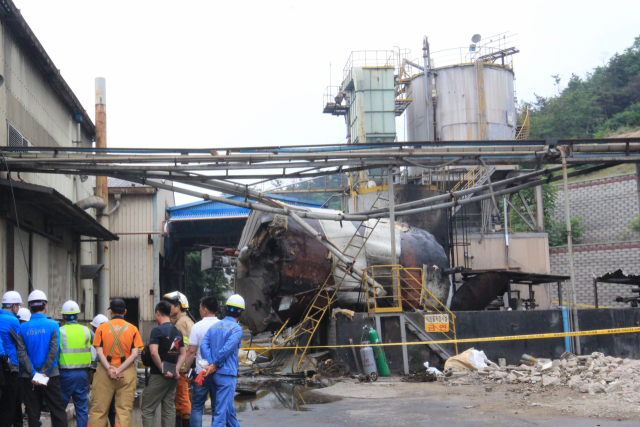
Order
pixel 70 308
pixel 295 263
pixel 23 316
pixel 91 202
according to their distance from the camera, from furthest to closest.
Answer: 1. pixel 91 202
2. pixel 295 263
3. pixel 23 316
4. pixel 70 308

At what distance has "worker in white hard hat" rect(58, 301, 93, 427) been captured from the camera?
306 inches

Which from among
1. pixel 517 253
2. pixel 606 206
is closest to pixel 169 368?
pixel 517 253

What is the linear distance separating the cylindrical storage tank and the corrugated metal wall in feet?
52.8

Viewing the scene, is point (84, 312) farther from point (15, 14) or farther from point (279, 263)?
point (15, 14)

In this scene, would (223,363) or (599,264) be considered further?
(599,264)

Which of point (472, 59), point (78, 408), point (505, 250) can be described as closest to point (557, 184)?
point (472, 59)

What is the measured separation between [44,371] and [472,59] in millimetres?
31450

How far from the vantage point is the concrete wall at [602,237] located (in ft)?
102

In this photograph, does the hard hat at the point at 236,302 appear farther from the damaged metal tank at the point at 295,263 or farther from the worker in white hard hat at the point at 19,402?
the damaged metal tank at the point at 295,263

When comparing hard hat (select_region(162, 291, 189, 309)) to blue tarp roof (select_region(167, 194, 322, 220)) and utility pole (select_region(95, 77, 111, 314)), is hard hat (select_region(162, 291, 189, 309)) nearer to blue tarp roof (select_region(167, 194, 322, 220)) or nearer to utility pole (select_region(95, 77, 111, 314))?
utility pole (select_region(95, 77, 111, 314))

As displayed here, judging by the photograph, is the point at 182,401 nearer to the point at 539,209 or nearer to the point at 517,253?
the point at 517,253

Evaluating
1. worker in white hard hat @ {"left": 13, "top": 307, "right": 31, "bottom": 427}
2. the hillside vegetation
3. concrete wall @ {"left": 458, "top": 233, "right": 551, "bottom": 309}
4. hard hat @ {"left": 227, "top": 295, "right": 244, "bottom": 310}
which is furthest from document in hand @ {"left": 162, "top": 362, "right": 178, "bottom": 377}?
the hillside vegetation

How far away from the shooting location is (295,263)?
15.9 m

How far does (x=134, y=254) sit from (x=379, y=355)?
613 inches
